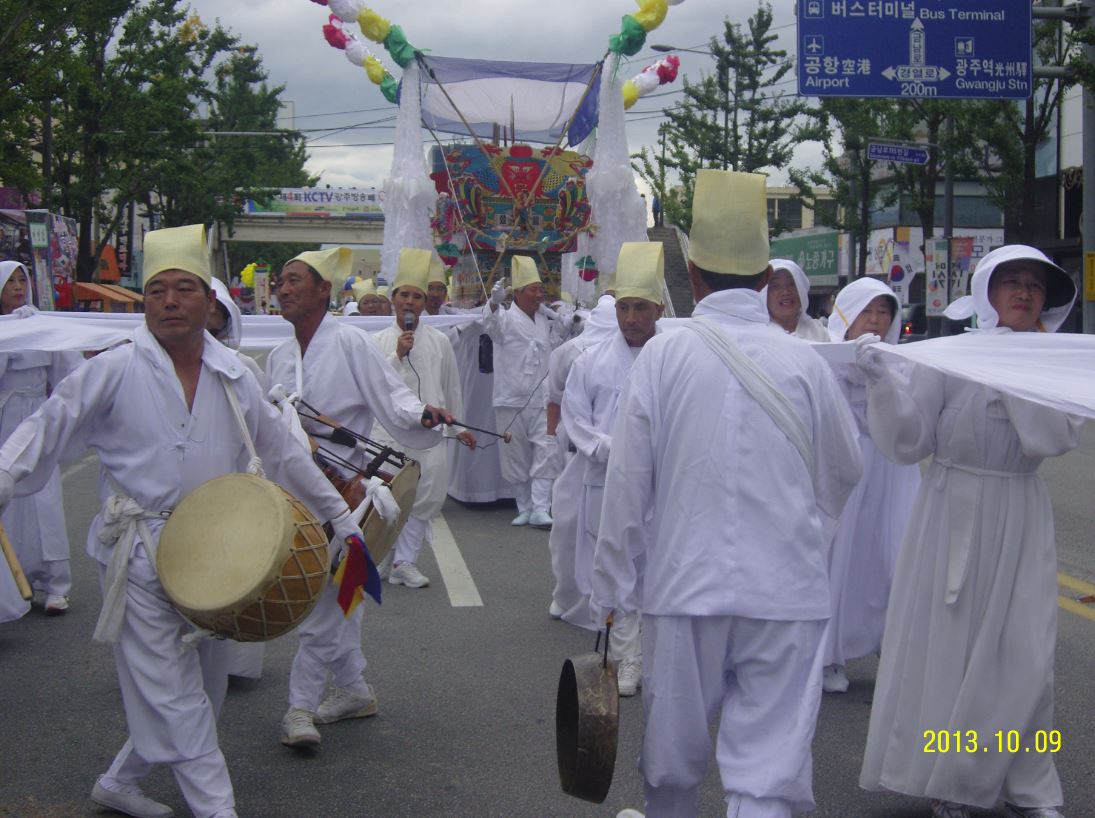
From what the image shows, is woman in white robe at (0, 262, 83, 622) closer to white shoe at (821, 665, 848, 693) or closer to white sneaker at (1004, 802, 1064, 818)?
white shoe at (821, 665, 848, 693)

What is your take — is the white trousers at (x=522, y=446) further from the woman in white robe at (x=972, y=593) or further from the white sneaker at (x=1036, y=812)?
the white sneaker at (x=1036, y=812)

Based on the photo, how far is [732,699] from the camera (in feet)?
11.7

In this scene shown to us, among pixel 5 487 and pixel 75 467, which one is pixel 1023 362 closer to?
pixel 5 487

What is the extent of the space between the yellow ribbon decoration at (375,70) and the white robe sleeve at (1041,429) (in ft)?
31.2

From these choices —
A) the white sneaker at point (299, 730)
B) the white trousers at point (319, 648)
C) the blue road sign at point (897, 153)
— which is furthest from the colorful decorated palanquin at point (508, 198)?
the blue road sign at point (897, 153)

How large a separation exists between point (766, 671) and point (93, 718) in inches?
126

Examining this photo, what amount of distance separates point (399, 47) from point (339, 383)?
6674mm

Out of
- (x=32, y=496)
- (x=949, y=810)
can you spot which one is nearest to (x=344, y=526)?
(x=949, y=810)

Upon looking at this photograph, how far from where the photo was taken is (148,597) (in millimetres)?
4016

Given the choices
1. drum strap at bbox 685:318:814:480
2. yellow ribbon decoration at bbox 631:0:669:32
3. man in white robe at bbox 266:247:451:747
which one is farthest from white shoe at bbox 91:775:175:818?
yellow ribbon decoration at bbox 631:0:669:32

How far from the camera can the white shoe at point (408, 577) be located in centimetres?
800

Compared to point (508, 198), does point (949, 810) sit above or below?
below

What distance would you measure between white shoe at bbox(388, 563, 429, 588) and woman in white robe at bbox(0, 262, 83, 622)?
6.31ft

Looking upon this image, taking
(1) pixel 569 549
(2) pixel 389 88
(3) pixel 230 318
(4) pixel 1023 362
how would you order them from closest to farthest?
(4) pixel 1023 362 < (3) pixel 230 318 < (1) pixel 569 549 < (2) pixel 389 88
